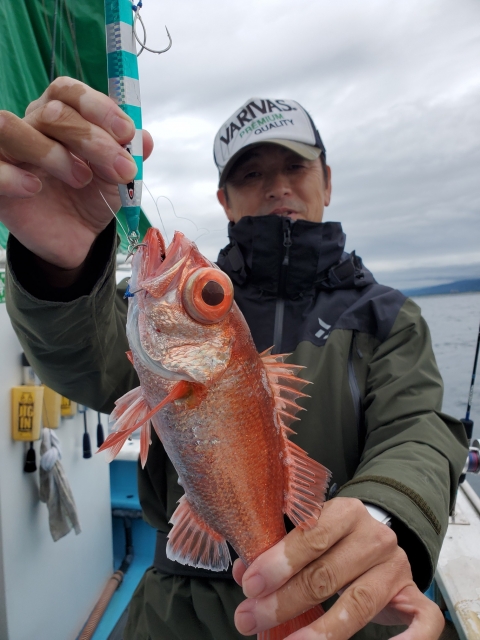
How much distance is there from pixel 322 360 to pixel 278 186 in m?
1.09

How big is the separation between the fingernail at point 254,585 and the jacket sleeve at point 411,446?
0.41 metres

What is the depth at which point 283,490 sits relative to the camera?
1340 mm

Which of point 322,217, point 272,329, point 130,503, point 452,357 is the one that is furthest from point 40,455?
point 452,357

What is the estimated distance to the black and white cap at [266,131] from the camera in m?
2.40

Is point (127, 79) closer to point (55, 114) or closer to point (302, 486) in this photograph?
point (55, 114)

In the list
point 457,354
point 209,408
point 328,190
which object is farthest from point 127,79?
point 457,354

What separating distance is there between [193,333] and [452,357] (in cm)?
892

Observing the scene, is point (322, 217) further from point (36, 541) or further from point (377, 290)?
point (36, 541)

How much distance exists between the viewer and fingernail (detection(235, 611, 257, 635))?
3.77 feet

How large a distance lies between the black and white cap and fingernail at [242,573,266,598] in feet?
6.79

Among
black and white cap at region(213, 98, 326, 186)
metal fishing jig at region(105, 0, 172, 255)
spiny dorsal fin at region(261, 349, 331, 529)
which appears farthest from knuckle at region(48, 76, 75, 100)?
black and white cap at region(213, 98, 326, 186)

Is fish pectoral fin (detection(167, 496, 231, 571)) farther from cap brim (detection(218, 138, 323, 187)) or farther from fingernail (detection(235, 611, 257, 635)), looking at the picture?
cap brim (detection(218, 138, 323, 187))

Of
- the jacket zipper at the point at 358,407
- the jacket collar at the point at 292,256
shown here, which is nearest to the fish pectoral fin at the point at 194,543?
the jacket zipper at the point at 358,407

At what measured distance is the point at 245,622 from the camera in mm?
1150
